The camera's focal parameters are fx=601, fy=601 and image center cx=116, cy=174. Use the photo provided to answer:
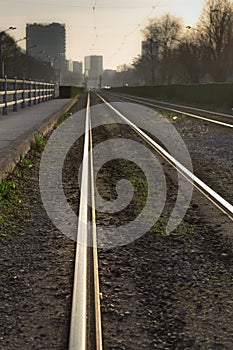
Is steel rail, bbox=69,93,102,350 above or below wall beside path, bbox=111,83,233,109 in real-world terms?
above

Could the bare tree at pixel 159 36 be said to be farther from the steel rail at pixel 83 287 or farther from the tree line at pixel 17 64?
the steel rail at pixel 83 287

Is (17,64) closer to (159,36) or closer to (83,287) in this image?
(159,36)

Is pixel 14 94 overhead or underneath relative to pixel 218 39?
underneath

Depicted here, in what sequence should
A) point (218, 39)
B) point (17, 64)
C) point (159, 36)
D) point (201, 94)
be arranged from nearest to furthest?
point (201, 94)
point (218, 39)
point (17, 64)
point (159, 36)

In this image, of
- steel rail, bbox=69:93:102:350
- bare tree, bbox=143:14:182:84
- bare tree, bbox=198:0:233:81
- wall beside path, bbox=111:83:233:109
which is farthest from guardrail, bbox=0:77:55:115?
bare tree, bbox=143:14:182:84

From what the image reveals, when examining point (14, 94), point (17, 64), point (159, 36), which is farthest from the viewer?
point (159, 36)

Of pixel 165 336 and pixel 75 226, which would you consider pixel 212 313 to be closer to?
pixel 165 336

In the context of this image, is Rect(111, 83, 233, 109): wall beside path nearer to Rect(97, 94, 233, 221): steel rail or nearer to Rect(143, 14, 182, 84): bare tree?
Rect(97, 94, 233, 221): steel rail

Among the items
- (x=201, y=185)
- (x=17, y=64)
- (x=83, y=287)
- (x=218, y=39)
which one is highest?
(x=218, y=39)

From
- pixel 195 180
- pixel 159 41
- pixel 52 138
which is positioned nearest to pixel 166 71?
pixel 159 41

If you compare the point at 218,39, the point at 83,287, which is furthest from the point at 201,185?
the point at 218,39

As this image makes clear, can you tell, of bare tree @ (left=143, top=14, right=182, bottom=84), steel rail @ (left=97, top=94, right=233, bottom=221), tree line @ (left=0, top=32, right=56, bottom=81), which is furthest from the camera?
bare tree @ (left=143, top=14, right=182, bottom=84)

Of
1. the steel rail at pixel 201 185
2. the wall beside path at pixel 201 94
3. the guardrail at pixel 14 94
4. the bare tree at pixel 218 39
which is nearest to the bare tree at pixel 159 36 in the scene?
the bare tree at pixel 218 39

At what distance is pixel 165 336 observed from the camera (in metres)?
3.38
